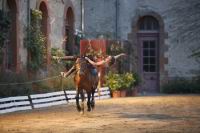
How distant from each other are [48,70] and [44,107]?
483 cm

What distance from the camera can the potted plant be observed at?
21.9 meters

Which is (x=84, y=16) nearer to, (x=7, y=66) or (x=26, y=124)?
(x=7, y=66)

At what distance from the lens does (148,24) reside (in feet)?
85.5

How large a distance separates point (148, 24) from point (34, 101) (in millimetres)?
12066

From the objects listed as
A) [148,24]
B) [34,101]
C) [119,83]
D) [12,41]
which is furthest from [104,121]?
[148,24]

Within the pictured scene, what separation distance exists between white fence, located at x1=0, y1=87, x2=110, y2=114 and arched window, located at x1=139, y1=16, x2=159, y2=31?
28.5 feet

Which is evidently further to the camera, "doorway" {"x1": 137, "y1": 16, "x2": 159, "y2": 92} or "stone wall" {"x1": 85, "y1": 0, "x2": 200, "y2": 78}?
"doorway" {"x1": 137, "y1": 16, "x2": 159, "y2": 92}

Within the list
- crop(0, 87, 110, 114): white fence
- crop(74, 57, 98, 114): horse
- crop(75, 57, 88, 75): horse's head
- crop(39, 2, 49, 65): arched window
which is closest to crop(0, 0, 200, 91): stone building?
crop(39, 2, 49, 65): arched window

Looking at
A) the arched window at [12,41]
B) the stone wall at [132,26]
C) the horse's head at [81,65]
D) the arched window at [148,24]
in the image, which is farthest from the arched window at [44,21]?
the horse's head at [81,65]

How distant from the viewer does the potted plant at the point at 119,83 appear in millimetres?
21891

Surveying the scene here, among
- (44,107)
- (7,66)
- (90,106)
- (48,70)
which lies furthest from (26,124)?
(48,70)

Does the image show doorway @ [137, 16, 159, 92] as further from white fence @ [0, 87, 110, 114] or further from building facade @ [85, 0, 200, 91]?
white fence @ [0, 87, 110, 114]

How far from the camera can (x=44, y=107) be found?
622 inches

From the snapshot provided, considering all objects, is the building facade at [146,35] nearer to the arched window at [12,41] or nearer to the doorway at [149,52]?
the doorway at [149,52]
